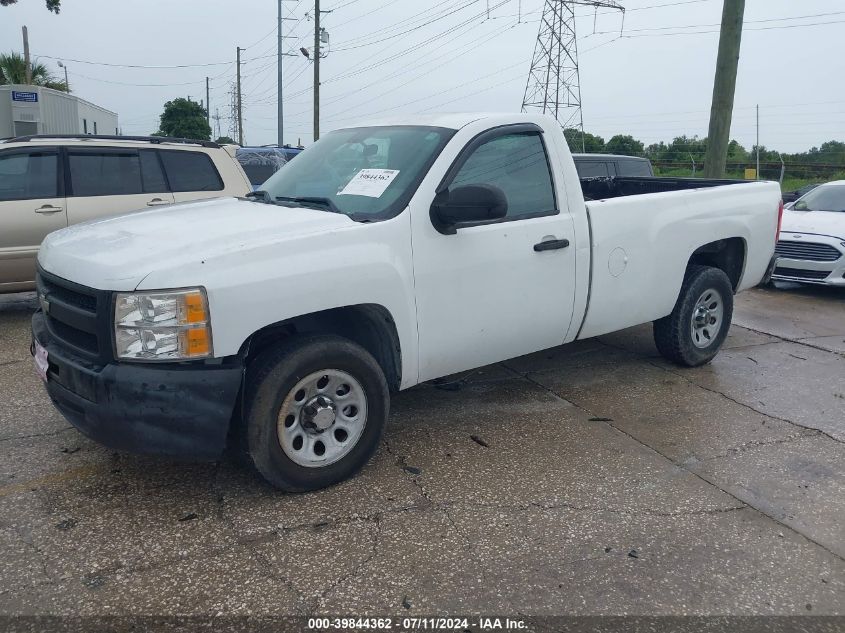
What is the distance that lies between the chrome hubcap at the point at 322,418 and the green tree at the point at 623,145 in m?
34.4

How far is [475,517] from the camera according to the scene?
3.45 metres

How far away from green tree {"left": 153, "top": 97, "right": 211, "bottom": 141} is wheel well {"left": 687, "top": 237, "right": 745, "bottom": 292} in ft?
160

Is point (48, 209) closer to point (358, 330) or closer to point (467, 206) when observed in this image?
point (358, 330)

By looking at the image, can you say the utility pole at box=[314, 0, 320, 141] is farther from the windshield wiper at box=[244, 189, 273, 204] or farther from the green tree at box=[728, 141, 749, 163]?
the windshield wiper at box=[244, 189, 273, 204]

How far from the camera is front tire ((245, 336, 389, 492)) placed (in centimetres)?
334

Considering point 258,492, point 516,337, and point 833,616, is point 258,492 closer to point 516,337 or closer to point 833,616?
point 516,337

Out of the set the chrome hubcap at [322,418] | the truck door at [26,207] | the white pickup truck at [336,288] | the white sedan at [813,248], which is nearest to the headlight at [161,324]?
the white pickup truck at [336,288]

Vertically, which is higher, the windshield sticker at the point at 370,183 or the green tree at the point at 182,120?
the green tree at the point at 182,120

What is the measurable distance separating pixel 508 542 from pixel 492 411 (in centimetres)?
164

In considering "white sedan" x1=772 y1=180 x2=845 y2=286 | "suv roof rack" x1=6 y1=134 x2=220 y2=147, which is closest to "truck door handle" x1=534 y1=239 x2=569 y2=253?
"suv roof rack" x1=6 y1=134 x2=220 y2=147

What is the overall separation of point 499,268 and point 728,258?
285 cm

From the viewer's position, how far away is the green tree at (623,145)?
36.4m

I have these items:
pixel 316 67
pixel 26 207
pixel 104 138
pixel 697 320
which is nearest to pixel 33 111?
pixel 316 67

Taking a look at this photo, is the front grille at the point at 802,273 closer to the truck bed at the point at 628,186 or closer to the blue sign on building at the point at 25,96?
the truck bed at the point at 628,186
